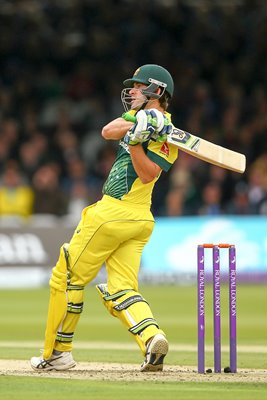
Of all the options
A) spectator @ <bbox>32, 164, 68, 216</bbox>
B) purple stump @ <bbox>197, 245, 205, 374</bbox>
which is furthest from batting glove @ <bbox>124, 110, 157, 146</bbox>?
spectator @ <bbox>32, 164, 68, 216</bbox>

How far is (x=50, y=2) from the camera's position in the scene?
58.1ft

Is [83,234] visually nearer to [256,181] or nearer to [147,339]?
[147,339]

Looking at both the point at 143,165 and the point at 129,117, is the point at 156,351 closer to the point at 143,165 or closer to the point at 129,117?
the point at 143,165

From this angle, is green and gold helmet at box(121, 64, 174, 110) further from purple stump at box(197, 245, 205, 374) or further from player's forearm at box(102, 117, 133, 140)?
purple stump at box(197, 245, 205, 374)

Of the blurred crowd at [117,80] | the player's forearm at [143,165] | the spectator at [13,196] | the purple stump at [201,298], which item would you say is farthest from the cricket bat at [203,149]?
the blurred crowd at [117,80]

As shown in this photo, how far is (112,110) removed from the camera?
17.5m

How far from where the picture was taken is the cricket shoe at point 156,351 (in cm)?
651

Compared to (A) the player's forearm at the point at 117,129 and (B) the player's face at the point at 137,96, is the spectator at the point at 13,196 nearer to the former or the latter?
(B) the player's face at the point at 137,96

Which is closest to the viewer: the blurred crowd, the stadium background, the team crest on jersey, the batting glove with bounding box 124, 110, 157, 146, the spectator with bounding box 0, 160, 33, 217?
the batting glove with bounding box 124, 110, 157, 146

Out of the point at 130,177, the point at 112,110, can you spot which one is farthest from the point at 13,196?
the point at 130,177

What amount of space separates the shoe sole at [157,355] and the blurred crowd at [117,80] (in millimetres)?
8926

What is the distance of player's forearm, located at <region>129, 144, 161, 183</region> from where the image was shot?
653 cm

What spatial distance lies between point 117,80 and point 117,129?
11.4 m

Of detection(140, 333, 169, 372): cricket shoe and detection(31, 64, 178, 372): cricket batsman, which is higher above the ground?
detection(31, 64, 178, 372): cricket batsman
